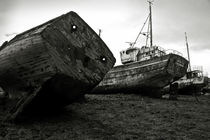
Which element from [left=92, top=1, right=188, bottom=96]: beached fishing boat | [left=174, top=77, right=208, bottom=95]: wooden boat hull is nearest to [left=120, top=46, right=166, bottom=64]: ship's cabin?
[left=92, top=1, right=188, bottom=96]: beached fishing boat

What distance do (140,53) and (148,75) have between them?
17.1 feet

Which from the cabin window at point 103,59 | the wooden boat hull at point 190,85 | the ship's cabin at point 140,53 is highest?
the ship's cabin at point 140,53

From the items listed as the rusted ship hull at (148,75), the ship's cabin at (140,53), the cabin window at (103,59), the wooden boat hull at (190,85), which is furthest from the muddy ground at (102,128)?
the wooden boat hull at (190,85)

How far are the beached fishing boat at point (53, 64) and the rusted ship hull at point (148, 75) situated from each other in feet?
22.2

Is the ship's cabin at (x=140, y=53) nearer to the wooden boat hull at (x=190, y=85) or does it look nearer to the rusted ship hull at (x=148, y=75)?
the rusted ship hull at (x=148, y=75)

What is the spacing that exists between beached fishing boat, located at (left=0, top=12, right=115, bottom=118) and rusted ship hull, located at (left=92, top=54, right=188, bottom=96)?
677 centimetres

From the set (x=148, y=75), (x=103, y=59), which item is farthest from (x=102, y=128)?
(x=148, y=75)

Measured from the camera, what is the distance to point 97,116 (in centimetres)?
557

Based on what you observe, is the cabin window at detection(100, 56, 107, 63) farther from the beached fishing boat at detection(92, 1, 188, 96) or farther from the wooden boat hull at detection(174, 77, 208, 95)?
the wooden boat hull at detection(174, 77, 208, 95)

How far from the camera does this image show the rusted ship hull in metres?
11.3

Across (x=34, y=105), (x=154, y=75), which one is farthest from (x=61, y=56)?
(x=154, y=75)

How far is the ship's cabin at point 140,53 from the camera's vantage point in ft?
51.8

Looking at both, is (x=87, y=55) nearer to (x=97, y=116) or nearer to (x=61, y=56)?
(x=61, y=56)

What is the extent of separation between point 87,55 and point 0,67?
2109 mm
